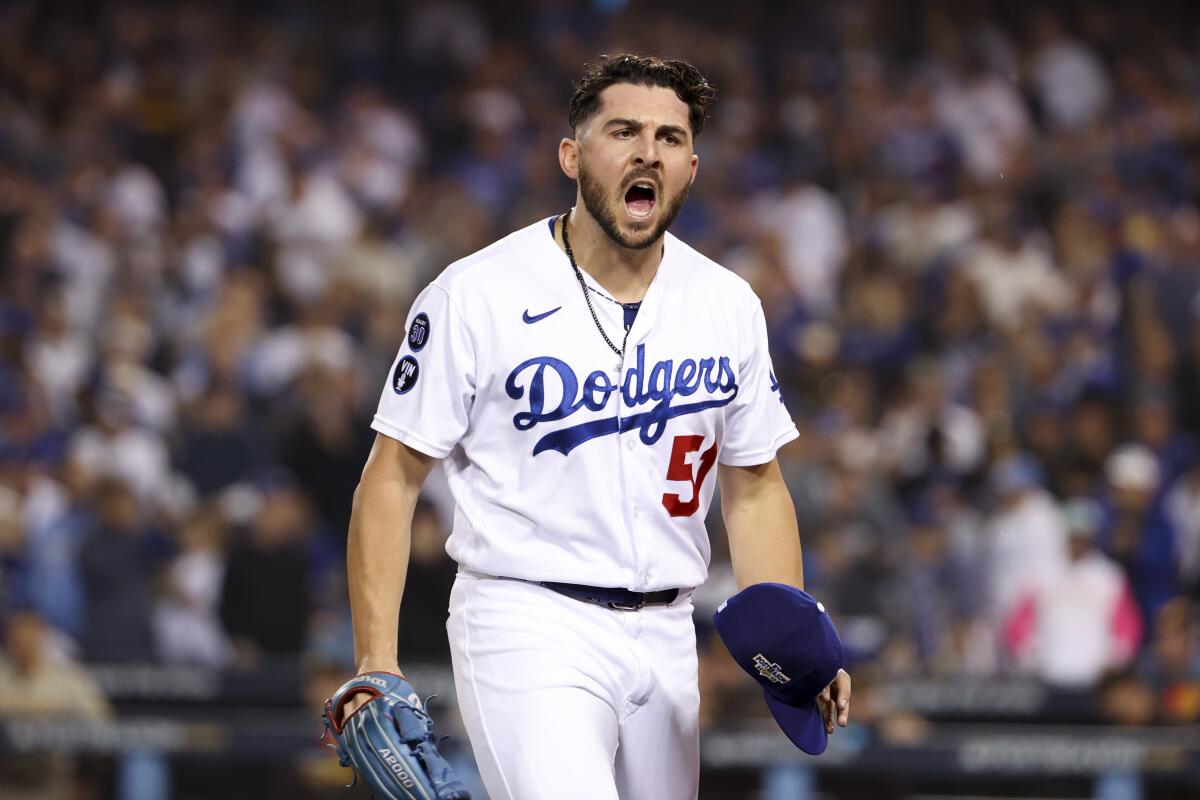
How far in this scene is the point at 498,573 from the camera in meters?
3.57

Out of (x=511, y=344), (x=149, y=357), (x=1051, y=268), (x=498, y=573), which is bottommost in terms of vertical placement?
(x=498, y=573)

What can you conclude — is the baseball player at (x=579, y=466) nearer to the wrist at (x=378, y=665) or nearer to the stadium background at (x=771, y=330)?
the wrist at (x=378, y=665)

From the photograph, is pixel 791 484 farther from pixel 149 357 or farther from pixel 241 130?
pixel 241 130

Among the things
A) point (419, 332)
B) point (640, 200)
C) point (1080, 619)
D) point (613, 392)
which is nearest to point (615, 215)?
point (640, 200)

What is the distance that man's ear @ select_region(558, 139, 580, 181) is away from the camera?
371 cm

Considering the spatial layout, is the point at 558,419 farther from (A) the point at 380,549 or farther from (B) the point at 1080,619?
(B) the point at 1080,619

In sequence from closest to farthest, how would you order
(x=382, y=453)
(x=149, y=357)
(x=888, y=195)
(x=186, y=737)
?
(x=382, y=453) → (x=186, y=737) → (x=149, y=357) → (x=888, y=195)

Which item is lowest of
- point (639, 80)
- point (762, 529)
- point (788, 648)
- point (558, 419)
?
point (788, 648)

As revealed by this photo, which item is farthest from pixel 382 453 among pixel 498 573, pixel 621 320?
pixel 621 320

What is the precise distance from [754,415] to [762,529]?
0.25 m

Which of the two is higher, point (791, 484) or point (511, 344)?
point (791, 484)

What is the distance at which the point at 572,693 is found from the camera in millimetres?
3463

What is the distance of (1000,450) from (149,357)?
4738 millimetres

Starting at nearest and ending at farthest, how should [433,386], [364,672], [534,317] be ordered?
[364,672] < [433,386] < [534,317]
